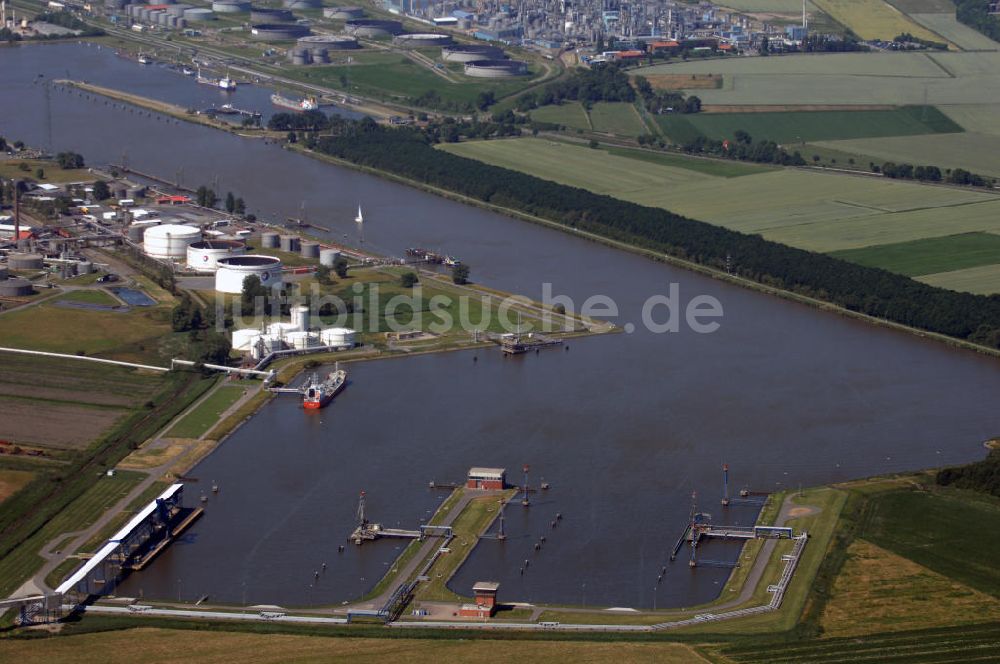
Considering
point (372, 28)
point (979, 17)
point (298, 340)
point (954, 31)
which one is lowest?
point (298, 340)

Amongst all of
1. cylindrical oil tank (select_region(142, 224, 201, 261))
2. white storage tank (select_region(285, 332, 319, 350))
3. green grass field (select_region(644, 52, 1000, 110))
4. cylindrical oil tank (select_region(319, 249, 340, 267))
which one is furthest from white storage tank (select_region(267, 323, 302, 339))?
green grass field (select_region(644, 52, 1000, 110))

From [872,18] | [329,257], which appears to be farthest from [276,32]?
[329,257]

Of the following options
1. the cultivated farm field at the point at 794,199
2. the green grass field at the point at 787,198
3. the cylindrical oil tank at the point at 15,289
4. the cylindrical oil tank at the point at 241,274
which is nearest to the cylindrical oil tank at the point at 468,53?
the cultivated farm field at the point at 794,199

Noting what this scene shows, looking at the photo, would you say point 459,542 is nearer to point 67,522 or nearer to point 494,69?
point 67,522

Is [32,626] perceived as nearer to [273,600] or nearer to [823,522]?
[273,600]

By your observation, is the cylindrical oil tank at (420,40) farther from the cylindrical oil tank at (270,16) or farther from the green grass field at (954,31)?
the green grass field at (954,31)

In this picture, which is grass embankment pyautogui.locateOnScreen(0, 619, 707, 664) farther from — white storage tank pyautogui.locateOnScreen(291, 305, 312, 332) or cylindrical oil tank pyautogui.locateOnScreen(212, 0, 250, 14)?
cylindrical oil tank pyautogui.locateOnScreen(212, 0, 250, 14)
